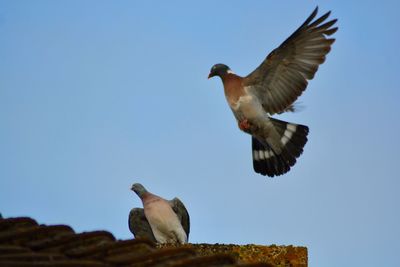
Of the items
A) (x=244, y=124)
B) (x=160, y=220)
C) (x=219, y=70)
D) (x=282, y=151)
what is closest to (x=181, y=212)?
(x=160, y=220)

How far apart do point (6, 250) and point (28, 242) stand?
26 centimetres

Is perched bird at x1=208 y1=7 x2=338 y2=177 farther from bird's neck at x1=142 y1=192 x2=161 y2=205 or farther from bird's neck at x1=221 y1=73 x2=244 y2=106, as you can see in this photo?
bird's neck at x1=142 y1=192 x2=161 y2=205

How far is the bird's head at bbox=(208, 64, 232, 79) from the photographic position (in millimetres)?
13328

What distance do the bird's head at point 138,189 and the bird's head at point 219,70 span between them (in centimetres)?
181

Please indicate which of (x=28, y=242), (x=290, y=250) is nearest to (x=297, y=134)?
(x=290, y=250)

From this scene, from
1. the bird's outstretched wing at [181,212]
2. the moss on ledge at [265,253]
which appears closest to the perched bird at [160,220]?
the bird's outstretched wing at [181,212]

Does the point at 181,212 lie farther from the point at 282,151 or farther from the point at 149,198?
the point at 282,151

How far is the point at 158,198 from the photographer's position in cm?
1250

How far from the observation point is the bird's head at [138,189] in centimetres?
1326

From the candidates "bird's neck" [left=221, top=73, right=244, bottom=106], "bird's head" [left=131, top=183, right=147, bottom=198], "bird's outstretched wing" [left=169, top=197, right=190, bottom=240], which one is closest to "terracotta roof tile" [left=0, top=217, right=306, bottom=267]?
"bird's outstretched wing" [left=169, top=197, right=190, bottom=240]

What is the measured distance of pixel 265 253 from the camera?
23.7 feet

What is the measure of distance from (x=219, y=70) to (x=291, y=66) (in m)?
0.99

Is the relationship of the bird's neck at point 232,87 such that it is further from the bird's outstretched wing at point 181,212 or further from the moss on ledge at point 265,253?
the moss on ledge at point 265,253

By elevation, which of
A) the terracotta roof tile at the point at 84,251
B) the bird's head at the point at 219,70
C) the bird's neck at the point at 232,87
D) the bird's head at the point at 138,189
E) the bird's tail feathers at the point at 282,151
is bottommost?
the terracotta roof tile at the point at 84,251
